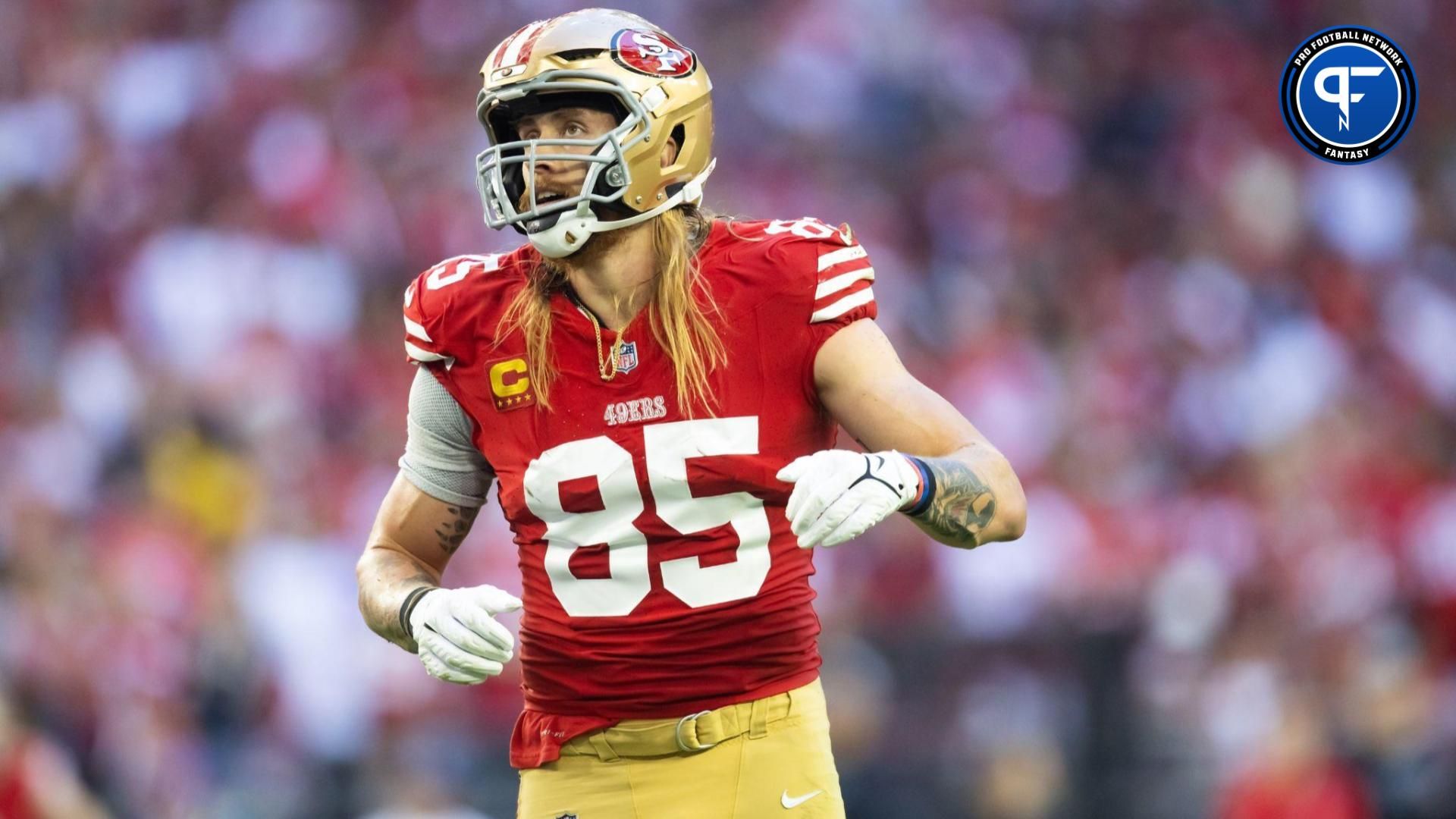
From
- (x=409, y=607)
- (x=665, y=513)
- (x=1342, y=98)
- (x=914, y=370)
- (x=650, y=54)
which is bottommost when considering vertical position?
(x=914, y=370)

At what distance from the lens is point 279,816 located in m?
6.62

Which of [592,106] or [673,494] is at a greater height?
[592,106]

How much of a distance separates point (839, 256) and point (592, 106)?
0.50 m

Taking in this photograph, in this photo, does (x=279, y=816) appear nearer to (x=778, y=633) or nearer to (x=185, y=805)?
(x=185, y=805)

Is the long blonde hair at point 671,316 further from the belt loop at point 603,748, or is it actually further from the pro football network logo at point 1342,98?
the pro football network logo at point 1342,98

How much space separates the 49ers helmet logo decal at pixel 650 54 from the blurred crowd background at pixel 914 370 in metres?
3.23

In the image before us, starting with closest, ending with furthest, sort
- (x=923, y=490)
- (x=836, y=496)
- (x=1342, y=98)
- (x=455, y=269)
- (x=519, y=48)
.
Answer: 1. (x=836, y=496)
2. (x=923, y=490)
3. (x=519, y=48)
4. (x=455, y=269)
5. (x=1342, y=98)

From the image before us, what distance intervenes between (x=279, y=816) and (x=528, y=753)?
12.0 feet

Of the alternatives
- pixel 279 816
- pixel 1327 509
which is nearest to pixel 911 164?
pixel 1327 509

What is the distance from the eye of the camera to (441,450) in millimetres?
3451

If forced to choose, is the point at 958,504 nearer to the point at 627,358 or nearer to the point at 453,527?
the point at 627,358

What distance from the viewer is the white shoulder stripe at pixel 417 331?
3.32 m

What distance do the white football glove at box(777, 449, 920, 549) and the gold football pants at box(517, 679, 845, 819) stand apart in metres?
0.52

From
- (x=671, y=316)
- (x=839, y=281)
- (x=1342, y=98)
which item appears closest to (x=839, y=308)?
(x=839, y=281)
